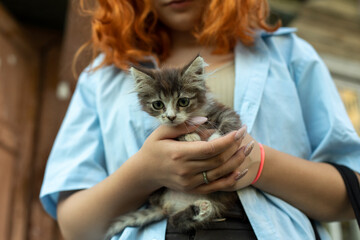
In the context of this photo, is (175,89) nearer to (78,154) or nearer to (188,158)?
(188,158)

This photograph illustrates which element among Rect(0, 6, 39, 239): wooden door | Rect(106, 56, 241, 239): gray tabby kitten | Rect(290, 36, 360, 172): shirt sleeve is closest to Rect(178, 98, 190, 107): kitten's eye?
Rect(106, 56, 241, 239): gray tabby kitten

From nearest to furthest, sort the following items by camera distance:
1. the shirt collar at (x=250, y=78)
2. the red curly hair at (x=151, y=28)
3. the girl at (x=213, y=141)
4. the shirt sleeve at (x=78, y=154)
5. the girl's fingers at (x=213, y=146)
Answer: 1. the girl's fingers at (x=213, y=146)
2. the girl at (x=213, y=141)
3. the shirt collar at (x=250, y=78)
4. the shirt sleeve at (x=78, y=154)
5. the red curly hair at (x=151, y=28)

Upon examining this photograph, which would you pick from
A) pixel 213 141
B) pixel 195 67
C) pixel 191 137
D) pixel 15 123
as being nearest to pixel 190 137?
pixel 191 137

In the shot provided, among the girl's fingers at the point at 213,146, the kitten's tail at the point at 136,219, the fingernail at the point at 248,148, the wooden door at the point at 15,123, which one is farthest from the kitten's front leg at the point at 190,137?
the wooden door at the point at 15,123

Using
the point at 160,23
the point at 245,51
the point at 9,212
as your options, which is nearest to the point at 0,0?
the point at 9,212

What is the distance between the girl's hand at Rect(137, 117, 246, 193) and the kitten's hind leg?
0.07 m

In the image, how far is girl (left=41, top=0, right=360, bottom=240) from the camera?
1761 millimetres

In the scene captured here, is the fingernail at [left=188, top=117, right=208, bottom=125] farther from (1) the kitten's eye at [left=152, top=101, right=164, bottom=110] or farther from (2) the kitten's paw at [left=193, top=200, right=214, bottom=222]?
(2) the kitten's paw at [left=193, top=200, right=214, bottom=222]

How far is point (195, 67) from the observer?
185 cm

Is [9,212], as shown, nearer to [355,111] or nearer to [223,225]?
[223,225]

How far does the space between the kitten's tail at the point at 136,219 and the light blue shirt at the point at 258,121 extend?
3cm

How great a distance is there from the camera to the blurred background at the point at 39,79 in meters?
4.33

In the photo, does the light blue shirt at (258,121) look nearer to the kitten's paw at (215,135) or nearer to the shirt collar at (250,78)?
the shirt collar at (250,78)

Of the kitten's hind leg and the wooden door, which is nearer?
the kitten's hind leg
